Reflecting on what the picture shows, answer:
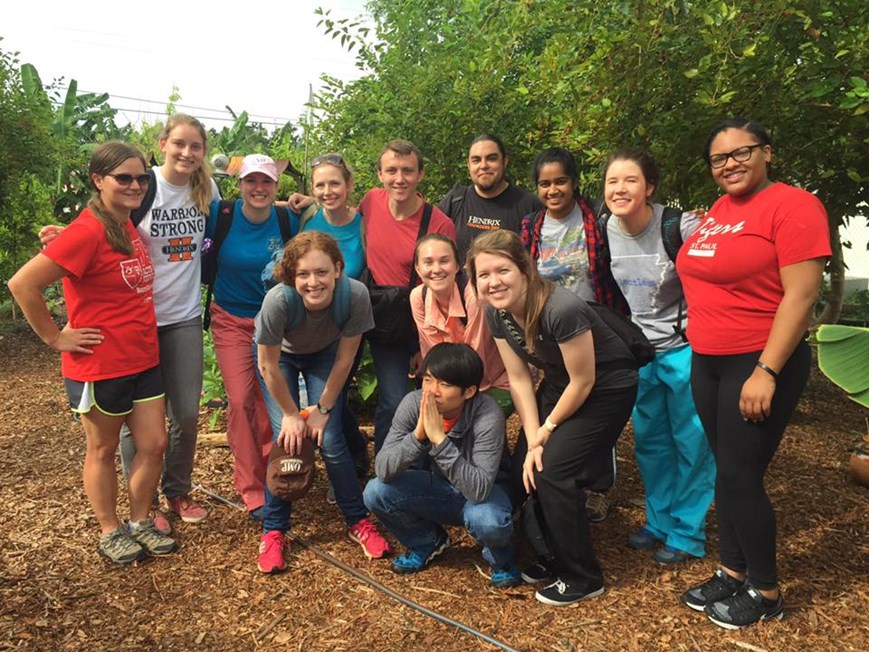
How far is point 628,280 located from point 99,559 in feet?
10.5

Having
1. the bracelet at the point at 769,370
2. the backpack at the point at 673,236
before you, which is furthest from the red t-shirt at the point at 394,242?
the bracelet at the point at 769,370

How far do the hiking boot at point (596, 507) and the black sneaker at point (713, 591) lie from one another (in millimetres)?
983

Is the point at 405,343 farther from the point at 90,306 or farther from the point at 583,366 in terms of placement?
the point at 90,306

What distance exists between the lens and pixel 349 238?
4.21m

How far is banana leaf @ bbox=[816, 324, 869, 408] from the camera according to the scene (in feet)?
11.1

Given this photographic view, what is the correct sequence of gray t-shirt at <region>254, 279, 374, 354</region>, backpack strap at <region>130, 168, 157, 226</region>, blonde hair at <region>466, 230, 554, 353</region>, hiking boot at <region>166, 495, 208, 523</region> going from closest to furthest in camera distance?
blonde hair at <region>466, 230, 554, 353</region> < gray t-shirt at <region>254, 279, 374, 354</region> < backpack strap at <region>130, 168, 157, 226</region> < hiking boot at <region>166, 495, 208, 523</region>

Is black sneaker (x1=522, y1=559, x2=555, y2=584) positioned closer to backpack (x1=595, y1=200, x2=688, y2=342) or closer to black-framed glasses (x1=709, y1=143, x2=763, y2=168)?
backpack (x1=595, y1=200, x2=688, y2=342)

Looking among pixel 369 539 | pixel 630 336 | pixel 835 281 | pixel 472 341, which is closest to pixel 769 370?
pixel 630 336

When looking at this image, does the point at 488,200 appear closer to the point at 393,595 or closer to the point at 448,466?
the point at 448,466

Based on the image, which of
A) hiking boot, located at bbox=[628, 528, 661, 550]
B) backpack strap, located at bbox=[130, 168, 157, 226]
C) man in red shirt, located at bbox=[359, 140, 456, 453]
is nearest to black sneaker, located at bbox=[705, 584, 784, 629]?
hiking boot, located at bbox=[628, 528, 661, 550]

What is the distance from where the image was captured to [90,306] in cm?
348

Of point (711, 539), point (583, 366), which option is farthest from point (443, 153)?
point (711, 539)

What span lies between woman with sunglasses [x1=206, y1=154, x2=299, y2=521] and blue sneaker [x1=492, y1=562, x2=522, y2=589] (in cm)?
150

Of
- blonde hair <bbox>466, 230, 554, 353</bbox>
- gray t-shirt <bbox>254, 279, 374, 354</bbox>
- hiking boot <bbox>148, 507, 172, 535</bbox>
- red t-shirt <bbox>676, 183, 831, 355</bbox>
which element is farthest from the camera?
hiking boot <bbox>148, 507, 172, 535</bbox>
